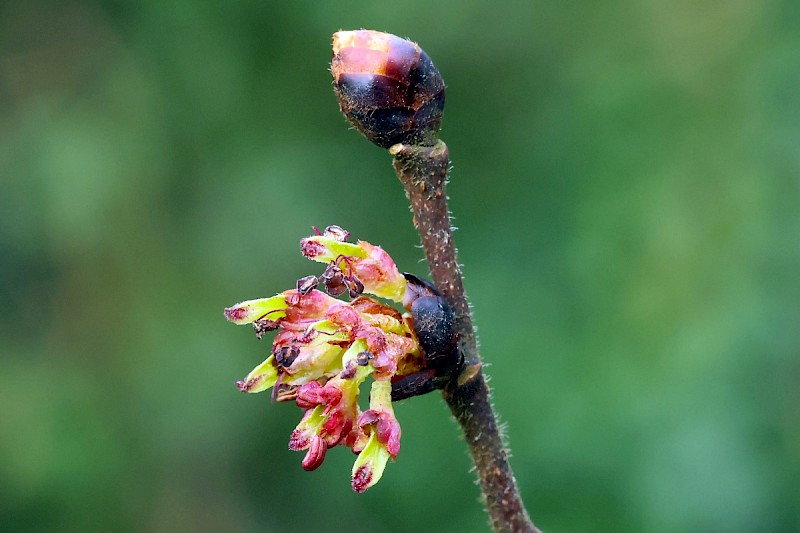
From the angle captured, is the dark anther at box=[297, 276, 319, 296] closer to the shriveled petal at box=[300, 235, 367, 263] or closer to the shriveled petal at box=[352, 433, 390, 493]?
the shriveled petal at box=[300, 235, 367, 263]

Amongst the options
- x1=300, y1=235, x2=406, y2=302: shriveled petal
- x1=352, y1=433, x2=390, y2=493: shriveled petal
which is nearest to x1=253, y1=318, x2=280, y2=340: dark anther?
x1=300, y1=235, x2=406, y2=302: shriveled petal

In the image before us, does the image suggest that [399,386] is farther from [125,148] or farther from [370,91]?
[125,148]

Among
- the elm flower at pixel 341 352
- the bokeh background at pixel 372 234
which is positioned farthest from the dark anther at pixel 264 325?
the bokeh background at pixel 372 234

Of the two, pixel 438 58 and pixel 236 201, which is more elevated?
pixel 438 58

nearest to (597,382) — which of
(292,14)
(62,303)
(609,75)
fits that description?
(609,75)

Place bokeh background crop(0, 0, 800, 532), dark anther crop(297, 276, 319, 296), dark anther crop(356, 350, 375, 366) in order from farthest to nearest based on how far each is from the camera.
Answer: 1. bokeh background crop(0, 0, 800, 532)
2. dark anther crop(297, 276, 319, 296)
3. dark anther crop(356, 350, 375, 366)

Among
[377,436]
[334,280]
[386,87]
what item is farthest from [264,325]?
[386,87]

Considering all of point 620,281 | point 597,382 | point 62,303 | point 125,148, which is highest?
point 125,148
